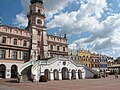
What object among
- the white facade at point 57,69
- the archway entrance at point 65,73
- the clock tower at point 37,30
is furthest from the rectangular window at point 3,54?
the archway entrance at point 65,73

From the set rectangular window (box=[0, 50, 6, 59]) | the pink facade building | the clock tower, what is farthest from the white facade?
the clock tower

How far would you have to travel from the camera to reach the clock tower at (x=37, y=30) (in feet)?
180

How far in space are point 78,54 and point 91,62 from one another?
27.9ft

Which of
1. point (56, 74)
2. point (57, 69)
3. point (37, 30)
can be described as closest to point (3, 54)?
point (37, 30)

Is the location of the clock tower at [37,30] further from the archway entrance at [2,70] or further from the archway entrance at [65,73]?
the archway entrance at [2,70]

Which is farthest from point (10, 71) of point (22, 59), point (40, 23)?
point (40, 23)

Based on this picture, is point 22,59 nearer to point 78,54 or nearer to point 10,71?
point 10,71

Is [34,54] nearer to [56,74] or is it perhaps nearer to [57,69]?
[56,74]

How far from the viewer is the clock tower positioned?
54.9m

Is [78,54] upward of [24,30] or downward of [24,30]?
downward

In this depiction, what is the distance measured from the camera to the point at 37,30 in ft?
186

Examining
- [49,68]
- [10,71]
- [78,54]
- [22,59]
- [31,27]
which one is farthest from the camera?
[78,54]

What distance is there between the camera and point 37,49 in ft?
181

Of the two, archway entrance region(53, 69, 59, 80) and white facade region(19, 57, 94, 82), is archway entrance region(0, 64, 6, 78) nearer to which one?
white facade region(19, 57, 94, 82)
